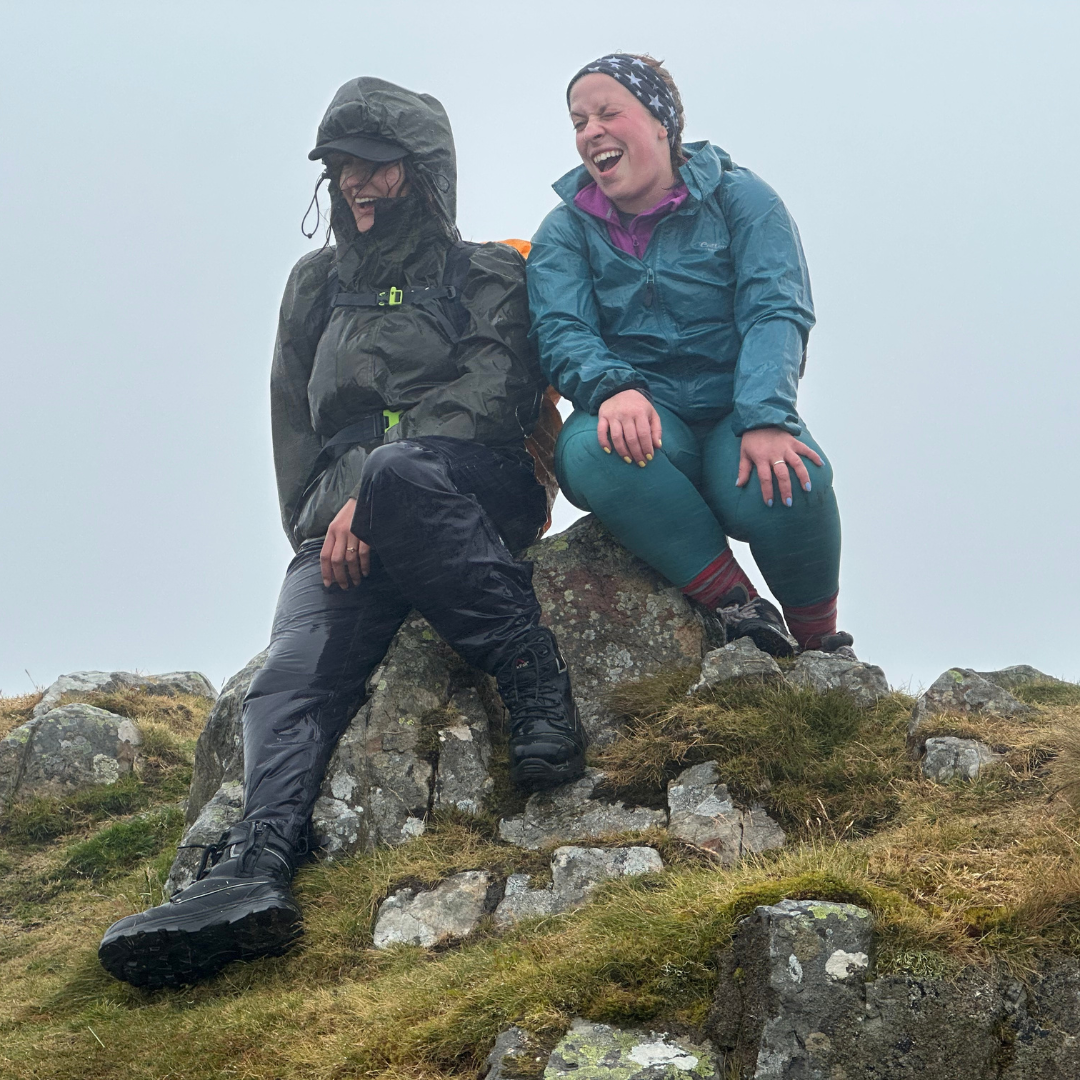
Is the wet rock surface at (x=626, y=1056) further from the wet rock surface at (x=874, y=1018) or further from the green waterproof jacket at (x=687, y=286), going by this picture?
the green waterproof jacket at (x=687, y=286)

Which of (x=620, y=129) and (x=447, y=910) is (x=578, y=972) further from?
(x=620, y=129)

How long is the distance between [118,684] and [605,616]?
8.25 metres

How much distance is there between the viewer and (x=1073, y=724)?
5500mm

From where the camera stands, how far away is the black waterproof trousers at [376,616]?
21.2 feet

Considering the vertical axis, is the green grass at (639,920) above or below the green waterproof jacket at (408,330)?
below

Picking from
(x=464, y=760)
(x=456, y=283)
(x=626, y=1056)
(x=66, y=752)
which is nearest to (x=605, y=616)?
(x=464, y=760)

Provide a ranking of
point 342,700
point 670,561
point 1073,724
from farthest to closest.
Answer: point 670,561
point 342,700
point 1073,724

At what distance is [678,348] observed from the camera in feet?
25.3

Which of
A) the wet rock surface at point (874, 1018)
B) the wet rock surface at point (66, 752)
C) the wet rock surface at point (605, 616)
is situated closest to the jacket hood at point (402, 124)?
the wet rock surface at point (605, 616)

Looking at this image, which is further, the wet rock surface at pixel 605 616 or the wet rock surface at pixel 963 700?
the wet rock surface at pixel 605 616

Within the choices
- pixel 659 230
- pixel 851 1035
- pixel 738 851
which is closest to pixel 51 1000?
pixel 738 851

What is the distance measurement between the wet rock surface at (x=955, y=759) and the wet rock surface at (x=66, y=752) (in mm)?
7884

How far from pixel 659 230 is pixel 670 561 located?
212 centimetres

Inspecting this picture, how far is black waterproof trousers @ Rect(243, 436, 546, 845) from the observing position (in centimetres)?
647
